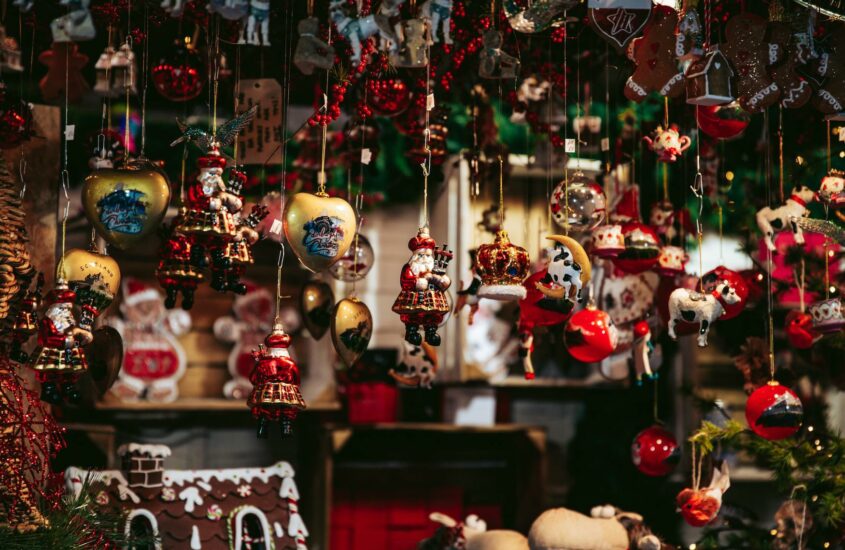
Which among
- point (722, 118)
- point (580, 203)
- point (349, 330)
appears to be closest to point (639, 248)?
point (580, 203)

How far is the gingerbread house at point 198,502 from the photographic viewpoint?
3.88 metres

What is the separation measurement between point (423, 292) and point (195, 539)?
1192 mm

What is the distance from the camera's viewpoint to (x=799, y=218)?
399cm

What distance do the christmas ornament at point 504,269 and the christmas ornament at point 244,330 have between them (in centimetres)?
161

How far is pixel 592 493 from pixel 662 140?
2.05m

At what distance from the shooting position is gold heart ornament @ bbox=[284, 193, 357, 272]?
3389mm

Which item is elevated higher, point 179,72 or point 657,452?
point 179,72

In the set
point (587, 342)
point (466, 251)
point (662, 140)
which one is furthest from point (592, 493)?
point (662, 140)

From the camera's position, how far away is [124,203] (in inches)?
132

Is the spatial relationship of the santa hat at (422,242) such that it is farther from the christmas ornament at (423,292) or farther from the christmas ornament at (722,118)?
the christmas ornament at (722,118)

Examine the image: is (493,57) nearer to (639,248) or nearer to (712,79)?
(712,79)

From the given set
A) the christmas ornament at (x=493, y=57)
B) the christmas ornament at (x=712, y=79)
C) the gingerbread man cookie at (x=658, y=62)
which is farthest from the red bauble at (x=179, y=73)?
the christmas ornament at (x=712, y=79)

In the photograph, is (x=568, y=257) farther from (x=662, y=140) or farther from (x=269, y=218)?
(x=269, y=218)

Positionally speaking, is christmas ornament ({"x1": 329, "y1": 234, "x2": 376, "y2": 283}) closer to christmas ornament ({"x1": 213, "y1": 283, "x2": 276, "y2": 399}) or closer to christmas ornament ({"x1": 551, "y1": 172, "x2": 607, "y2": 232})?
christmas ornament ({"x1": 551, "y1": 172, "x2": 607, "y2": 232})
